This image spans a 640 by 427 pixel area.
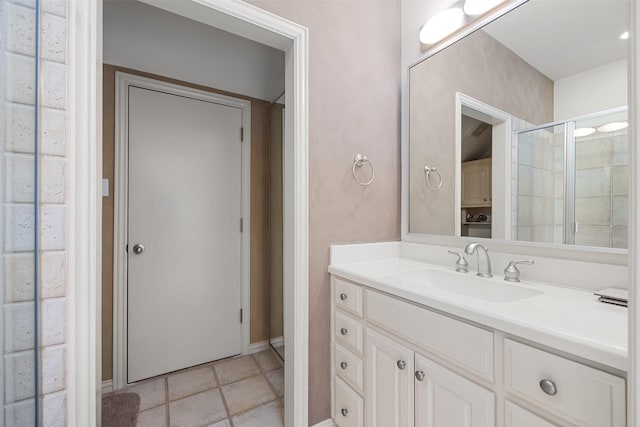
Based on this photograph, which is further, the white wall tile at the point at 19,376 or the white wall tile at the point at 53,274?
the white wall tile at the point at 53,274

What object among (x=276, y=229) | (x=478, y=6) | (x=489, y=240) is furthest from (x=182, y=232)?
(x=478, y=6)

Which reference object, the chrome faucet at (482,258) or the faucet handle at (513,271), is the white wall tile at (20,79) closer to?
the chrome faucet at (482,258)

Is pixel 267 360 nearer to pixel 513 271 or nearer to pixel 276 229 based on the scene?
pixel 276 229

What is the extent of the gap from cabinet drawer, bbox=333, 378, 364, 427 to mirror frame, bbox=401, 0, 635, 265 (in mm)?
883

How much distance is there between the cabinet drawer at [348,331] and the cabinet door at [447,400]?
1.07 feet

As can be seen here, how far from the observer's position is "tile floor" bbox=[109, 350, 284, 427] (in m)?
1.55

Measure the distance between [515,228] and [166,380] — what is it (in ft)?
7.77

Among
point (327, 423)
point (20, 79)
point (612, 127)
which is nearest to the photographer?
point (20, 79)

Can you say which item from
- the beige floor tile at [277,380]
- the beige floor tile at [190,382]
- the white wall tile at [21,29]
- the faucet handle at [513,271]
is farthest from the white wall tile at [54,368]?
the faucet handle at [513,271]

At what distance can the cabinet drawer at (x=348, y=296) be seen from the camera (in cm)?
122

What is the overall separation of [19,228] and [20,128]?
0.25 m

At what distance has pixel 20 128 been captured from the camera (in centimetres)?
69

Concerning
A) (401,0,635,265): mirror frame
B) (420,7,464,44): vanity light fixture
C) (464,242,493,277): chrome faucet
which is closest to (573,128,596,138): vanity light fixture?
(401,0,635,265): mirror frame

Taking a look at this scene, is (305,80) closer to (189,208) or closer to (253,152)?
(253,152)
